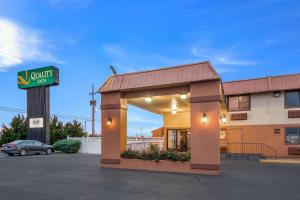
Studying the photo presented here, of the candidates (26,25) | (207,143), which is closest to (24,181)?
(207,143)

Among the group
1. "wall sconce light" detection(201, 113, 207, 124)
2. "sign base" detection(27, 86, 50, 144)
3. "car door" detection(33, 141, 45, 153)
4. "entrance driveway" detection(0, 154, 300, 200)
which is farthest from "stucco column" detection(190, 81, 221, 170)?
"sign base" detection(27, 86, 50, 144)

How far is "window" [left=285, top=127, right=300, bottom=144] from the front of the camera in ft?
68.1

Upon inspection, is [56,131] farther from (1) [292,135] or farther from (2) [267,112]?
(1) [292,135]

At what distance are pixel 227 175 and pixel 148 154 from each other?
3.98m

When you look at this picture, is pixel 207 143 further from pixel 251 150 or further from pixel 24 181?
pixel 251 150

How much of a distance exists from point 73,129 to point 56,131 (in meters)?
2.58

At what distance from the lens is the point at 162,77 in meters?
14.4

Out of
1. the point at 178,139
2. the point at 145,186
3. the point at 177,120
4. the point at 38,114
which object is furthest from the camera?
the point at 38,114

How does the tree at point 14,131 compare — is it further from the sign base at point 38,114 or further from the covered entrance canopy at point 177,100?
the covered entrance canopy at point 177,100

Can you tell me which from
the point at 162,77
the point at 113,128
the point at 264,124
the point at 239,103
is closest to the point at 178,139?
the point at 239,103

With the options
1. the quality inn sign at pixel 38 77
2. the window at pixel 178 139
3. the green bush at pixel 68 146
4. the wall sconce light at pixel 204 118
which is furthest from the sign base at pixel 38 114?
the wall sconce light at pixel 204 118

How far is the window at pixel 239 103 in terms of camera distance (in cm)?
2294

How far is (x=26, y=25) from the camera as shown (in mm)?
→ 19797

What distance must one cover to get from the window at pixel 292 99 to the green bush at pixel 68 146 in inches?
788
